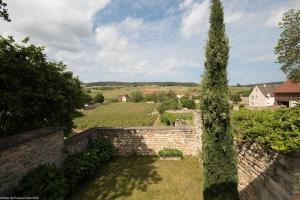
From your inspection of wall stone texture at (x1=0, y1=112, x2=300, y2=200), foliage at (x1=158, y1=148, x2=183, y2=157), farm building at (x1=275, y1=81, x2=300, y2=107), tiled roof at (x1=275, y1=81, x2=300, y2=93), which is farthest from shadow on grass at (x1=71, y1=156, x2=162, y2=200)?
farm building at (x1=275, y1=81, x2=300, y2=107)

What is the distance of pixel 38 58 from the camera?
950 centimetres

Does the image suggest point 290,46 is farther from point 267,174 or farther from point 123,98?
point 123,98

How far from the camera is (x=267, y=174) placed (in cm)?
489

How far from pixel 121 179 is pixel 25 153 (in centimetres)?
449

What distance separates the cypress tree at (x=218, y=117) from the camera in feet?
20.1

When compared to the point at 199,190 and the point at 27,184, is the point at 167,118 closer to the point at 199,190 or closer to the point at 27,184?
the point at 199,190

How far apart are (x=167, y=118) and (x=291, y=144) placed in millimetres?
29490

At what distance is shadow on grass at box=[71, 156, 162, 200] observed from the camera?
8.38 m

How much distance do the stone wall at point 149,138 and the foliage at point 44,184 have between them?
572 centimetres

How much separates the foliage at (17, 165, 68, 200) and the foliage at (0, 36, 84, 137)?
2399mm

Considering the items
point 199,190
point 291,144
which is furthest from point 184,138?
point 291,144

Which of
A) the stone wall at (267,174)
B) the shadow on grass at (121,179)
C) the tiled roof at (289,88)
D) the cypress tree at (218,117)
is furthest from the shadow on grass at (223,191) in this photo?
the tiled roof at (289,88)

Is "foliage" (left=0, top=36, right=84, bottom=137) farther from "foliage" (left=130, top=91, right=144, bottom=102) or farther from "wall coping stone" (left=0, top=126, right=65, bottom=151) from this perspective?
"foliage" (left=130, top=91, right=144, bottom=102)

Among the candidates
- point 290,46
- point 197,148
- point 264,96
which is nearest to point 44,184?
point 197,148
